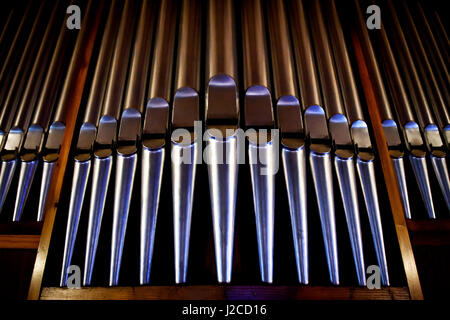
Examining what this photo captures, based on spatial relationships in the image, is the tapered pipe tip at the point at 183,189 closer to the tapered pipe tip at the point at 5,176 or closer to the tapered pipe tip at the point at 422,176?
the tapered pipe tip at the point at 5,176

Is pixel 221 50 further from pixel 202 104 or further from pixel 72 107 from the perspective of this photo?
pixel 72 107

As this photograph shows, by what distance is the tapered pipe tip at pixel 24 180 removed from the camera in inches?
84.0

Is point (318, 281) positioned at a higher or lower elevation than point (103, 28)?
lower

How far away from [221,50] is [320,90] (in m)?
0.64

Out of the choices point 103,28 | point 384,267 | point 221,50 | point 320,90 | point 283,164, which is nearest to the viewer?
point 384,267

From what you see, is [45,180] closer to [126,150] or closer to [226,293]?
[126,150]

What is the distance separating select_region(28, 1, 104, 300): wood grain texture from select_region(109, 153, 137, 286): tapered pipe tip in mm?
313

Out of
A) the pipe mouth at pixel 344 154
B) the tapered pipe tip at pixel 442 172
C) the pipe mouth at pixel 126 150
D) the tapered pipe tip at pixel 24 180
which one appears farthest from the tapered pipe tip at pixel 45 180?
the tapered pipe tip at pixel 442 172

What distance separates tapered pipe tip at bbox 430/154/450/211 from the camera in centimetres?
209

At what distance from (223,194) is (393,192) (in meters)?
0.86

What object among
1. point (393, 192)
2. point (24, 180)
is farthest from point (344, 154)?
point (24, 180)

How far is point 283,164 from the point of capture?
1840 mm

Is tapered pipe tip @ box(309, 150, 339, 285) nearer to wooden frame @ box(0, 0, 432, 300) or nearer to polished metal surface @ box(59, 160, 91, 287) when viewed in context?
wooden frame @ box(0, 0, 432, 300)
